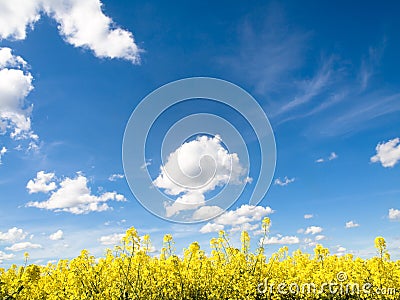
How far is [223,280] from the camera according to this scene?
9508 millimetres

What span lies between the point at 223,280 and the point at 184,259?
1.37 m

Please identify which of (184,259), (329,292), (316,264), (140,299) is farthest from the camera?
(316,264)

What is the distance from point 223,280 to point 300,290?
1.98 metres

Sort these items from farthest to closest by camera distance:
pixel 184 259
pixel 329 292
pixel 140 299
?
pixel 184 259 < pixel 329 292 < pixel 140 299

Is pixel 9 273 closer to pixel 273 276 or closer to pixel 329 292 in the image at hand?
pixel 273 276

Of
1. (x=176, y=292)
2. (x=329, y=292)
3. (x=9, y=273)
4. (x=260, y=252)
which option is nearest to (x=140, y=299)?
(x=176, y=292)

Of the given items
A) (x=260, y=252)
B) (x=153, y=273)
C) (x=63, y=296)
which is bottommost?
(x=63, y=296)

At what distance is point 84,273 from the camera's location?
9.53 meters

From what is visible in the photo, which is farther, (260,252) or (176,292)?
(260,252)

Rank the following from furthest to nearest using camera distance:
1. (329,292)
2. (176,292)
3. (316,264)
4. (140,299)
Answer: (316,264) < (329,292) < (176,292) < (140,299)

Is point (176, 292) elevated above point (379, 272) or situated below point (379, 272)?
below

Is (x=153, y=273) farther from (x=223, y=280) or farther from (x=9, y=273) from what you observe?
(x=9, y=273)

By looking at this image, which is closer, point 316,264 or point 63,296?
point 63,296

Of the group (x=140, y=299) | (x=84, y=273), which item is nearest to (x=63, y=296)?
(x=84, y=273)
